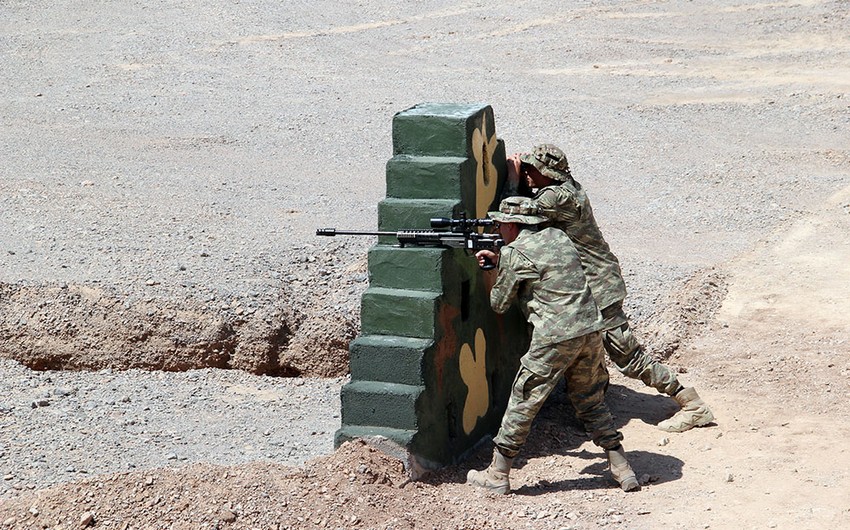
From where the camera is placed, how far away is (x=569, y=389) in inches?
277

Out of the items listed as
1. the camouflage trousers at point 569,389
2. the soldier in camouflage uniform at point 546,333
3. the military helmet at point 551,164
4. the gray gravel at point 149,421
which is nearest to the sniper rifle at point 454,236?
the soldier in camouflage uniform at point 546,333

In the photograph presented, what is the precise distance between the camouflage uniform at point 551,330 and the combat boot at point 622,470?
0.17ft

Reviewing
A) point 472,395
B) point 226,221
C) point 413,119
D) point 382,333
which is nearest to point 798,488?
point 472,395

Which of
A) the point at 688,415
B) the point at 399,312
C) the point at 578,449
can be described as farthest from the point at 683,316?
the point at 399,312

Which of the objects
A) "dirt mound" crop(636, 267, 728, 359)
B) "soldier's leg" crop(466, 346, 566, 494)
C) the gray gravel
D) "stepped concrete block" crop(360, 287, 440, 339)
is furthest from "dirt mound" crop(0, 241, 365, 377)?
"soldier's leg" crop(466, 346, 566, 494)

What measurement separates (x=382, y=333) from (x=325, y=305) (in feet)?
8.48

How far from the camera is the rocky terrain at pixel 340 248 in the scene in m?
6.93

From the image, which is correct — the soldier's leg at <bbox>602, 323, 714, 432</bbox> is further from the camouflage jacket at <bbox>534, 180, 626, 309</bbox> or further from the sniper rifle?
the sniper rifle

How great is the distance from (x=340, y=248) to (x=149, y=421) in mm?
3055

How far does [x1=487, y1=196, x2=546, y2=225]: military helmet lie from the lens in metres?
6.94

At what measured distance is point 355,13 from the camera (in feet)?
74.8

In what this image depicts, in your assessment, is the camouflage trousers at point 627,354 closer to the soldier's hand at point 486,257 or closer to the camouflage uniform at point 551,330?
the camouflage uniform at point 551,330

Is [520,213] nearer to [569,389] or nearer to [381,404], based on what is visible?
[569,389]

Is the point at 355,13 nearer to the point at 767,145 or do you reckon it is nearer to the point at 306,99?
the point at 306,99
